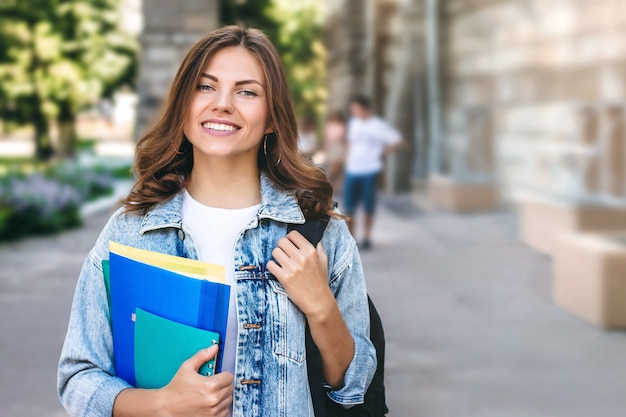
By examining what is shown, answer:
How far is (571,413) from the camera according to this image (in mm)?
5020

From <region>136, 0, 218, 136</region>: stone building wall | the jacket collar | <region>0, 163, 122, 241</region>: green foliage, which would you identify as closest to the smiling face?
the jacket collar

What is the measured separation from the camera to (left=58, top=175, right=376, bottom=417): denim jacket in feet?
6.61

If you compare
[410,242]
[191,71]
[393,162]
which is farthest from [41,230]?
[191,71]

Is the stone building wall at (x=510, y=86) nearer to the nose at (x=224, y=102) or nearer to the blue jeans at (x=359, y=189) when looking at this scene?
the blue jeans at (x=359, y=189)

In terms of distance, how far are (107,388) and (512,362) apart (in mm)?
4521

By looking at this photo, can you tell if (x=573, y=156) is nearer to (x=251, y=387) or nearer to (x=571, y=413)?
(x=571, y=413)

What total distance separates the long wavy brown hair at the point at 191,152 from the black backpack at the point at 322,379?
0.06 metres

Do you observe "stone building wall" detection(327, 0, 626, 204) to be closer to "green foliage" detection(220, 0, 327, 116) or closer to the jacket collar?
"green foliage" detection(220, 0, 327, 116)

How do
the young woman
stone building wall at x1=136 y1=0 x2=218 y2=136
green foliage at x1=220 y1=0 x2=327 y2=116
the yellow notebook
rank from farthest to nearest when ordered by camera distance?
green foliage at x1=220 y1=0 x2=327 y2=116 < stone building wall at x1=136 y1=0 x2=218 y2=136 < the young woman < the yellow notebook

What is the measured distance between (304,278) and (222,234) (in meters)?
0.25

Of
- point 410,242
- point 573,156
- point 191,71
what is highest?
point 191,71

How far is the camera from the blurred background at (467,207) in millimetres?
5887

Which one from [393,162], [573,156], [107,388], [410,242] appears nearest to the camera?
[107,388]

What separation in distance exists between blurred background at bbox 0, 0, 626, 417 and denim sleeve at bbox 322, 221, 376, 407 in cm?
95
